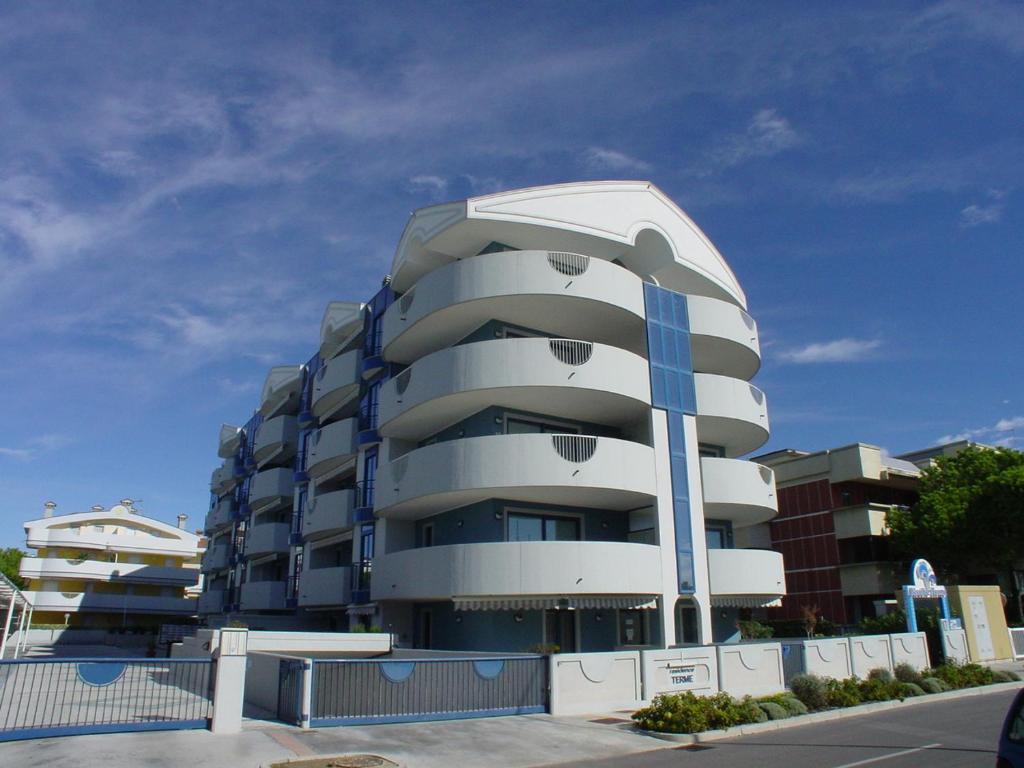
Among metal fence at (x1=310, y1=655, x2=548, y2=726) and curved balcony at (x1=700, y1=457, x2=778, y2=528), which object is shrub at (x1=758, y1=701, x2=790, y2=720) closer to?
metal fence at (x1=310, y1=655, x2=548, y2=726)

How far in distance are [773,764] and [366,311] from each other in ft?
94.6

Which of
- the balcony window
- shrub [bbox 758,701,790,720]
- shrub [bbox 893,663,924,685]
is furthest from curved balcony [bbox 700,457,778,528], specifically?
shrub [bbox 758,701,790,720]

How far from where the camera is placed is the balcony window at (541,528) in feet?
92.6

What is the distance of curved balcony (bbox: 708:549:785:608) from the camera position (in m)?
29.0

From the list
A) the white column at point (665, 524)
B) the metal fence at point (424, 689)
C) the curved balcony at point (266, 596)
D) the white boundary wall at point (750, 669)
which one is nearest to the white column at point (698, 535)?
the white column at point (665, 524)

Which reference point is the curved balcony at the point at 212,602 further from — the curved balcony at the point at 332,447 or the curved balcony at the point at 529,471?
the curved balcony at the point at 529,471

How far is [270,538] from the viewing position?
4456cm

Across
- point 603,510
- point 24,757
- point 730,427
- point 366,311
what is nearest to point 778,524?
point 730,427

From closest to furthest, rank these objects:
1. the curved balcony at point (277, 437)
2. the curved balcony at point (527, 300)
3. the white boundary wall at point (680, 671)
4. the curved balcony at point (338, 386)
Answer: the white boundary wall at point (680, 671) → the curved balcony at point (527, 300) → the curved balcony at point (338, 386) → the curved balcony at point (277, 437)

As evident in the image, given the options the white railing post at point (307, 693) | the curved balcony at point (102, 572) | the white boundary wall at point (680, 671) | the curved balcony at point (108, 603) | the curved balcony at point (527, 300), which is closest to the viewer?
the white railing post at point (307, 693)

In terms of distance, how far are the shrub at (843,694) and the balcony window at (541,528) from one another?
1062cm

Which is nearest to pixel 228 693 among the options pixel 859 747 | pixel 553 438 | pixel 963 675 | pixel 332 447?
pixel 859 747

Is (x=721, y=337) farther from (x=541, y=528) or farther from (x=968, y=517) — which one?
(x=968, y=517)

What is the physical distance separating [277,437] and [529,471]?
24872 mm
